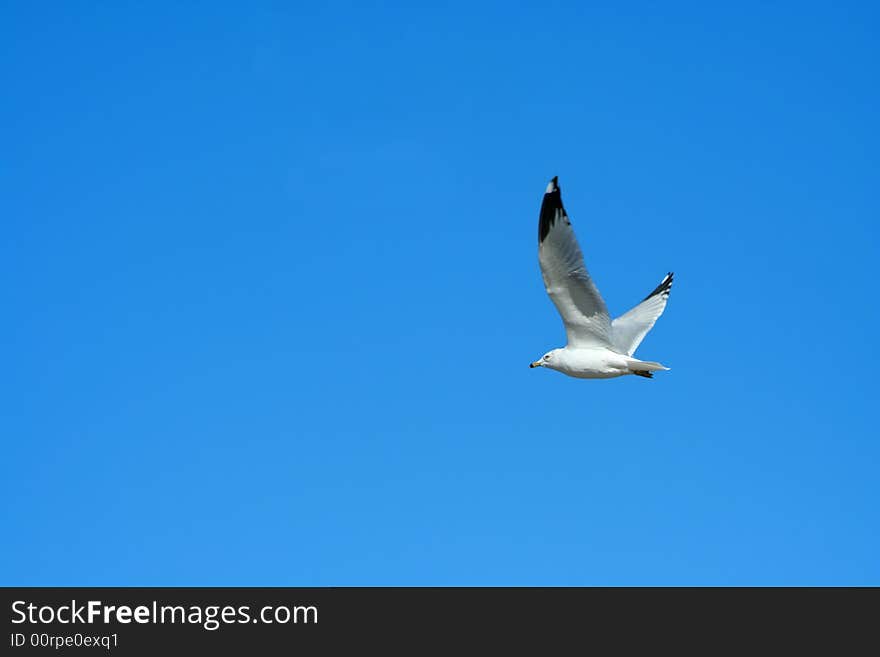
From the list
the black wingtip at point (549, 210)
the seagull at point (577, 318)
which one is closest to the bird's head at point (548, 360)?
the seagull at point (577, 318)

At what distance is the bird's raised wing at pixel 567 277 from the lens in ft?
39.6

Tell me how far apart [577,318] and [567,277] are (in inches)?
33.4

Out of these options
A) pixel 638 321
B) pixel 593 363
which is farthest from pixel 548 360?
pixel 638 321

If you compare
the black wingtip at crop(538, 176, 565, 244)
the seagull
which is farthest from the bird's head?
the black wingtip at crop(538, 176, 565, 244)

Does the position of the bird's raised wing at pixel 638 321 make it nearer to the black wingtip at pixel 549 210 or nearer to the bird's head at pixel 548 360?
the bird's head at pixel 548 360

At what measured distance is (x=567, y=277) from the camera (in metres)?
12.4

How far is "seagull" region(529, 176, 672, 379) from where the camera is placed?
12.1 metres

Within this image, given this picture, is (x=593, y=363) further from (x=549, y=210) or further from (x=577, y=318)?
(x=549, y=210)

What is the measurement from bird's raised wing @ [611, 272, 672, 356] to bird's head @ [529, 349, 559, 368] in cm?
84

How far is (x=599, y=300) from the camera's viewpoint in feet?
41.7
